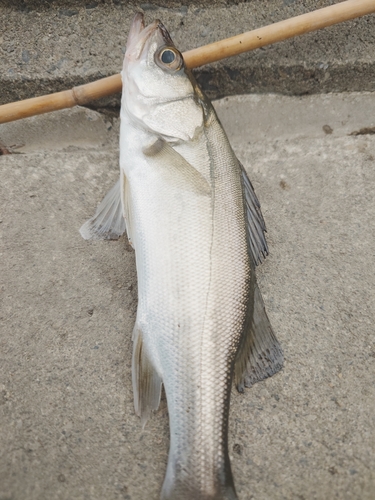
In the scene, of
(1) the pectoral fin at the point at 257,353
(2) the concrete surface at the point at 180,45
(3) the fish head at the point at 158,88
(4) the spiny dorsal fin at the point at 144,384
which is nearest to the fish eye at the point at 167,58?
(3) the fish head at the point at 158,88

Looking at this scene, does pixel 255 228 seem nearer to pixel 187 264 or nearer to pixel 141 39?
pixel 187 264

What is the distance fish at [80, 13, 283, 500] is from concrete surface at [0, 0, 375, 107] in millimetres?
583

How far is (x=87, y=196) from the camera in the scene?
→ 2.19 meters

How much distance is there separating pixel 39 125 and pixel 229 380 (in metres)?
1.82

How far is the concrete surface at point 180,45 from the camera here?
7.68ft

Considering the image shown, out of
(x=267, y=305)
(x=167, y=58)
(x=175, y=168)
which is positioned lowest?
(x=267, y=305)

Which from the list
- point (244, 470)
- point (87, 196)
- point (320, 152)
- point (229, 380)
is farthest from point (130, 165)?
point (244, 470)

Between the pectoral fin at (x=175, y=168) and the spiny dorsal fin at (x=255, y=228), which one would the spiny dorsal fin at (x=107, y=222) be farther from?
the spiny dorsal fin at (x=255, y=228)

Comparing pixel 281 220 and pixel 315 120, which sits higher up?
pixel 315 120

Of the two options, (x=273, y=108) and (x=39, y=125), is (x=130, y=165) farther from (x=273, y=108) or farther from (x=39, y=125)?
(x=273, y=108)

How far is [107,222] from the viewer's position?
1997 millimetres

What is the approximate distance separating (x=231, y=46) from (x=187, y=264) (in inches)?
47.0

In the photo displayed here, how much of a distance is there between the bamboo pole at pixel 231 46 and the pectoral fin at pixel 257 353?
1.24 meters

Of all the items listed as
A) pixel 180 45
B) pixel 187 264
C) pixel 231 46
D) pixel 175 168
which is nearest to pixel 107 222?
pixel 175 168
